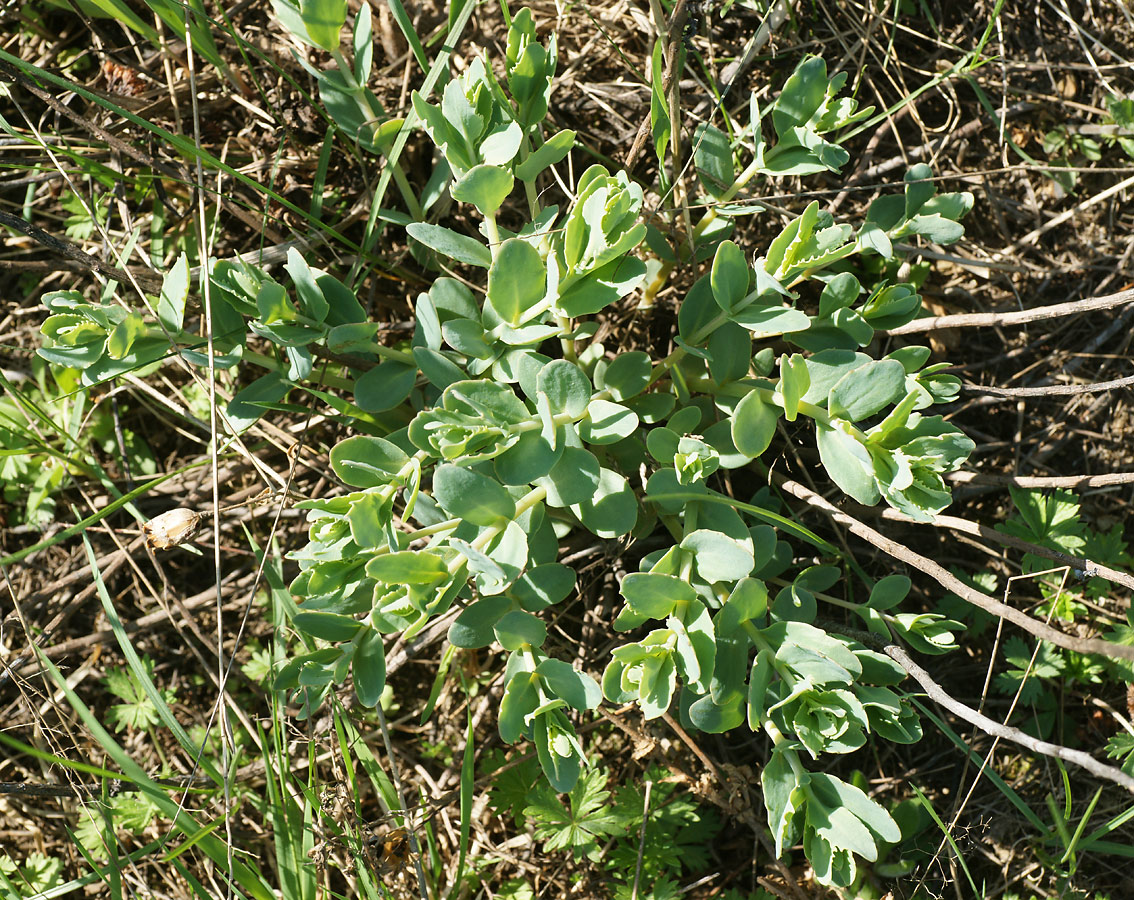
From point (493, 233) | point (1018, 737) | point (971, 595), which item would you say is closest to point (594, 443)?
point (493, 233)

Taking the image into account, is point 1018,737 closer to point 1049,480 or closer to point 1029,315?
point 1049,480

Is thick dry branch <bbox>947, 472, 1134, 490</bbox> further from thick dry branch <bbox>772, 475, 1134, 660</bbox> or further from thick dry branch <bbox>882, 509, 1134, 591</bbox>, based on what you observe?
thick dry branch <bbox>772, 475, 1134, 660</bbox>

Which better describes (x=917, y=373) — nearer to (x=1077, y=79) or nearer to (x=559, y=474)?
(x=559, y=474)

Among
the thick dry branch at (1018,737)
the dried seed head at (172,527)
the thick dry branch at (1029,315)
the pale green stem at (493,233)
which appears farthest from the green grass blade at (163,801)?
the thick dry branch at (1029,315)

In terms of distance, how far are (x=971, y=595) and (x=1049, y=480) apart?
0.65 meters

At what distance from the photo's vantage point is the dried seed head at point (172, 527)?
257 centimetres

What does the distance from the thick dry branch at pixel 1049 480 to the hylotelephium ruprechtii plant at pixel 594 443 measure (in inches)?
18.7

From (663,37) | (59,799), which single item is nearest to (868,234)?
(663,37)

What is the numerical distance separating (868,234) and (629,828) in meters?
1.88

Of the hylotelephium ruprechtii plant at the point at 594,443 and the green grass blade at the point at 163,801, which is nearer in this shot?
the hylotelephium ruprechtii plant at the point at 594,443

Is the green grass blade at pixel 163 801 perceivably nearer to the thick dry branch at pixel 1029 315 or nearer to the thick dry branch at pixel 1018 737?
the thick dry branch at pixel 1018 737

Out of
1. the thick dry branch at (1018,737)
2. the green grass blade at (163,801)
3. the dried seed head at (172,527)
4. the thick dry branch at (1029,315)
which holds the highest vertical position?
the thick dry branch at (1029,315)

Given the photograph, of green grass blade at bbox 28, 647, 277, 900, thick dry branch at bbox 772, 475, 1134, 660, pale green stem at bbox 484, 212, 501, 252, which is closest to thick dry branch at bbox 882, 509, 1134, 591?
thick dry branch at bbox 772, 475, 1134, 660

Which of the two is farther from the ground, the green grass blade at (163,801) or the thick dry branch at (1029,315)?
the thick dry branch at (1029,315)
